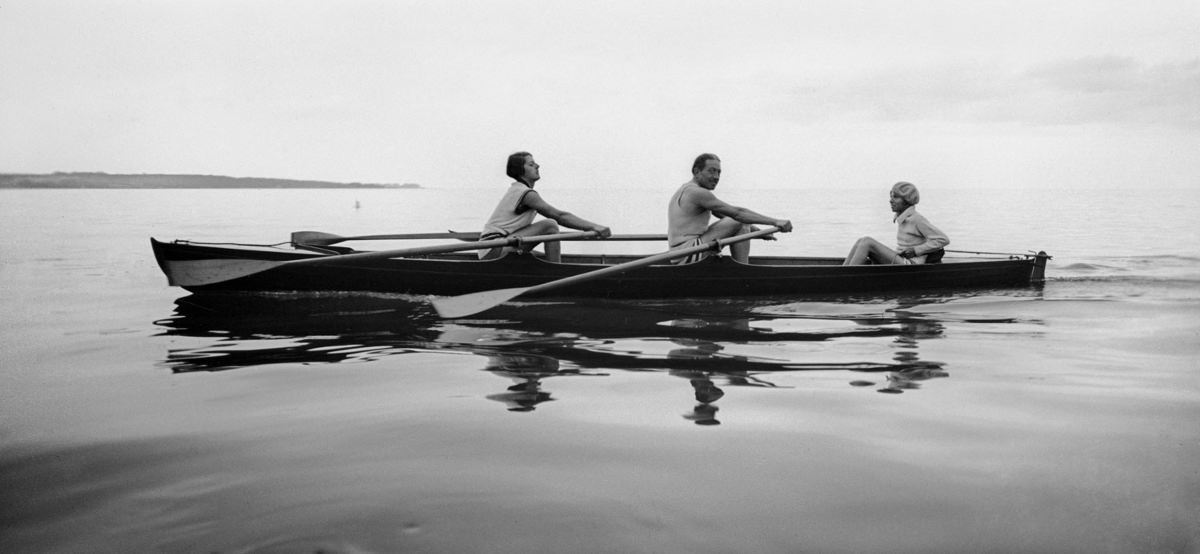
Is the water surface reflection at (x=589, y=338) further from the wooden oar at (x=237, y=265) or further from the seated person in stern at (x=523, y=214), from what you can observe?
the seated person in stern at (x=523, y=214)

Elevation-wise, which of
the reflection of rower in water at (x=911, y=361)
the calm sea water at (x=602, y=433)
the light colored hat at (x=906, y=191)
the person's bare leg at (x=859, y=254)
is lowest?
the calm sea water at (x=602, y=433)

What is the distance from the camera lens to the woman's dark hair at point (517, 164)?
10242mm

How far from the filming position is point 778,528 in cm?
336

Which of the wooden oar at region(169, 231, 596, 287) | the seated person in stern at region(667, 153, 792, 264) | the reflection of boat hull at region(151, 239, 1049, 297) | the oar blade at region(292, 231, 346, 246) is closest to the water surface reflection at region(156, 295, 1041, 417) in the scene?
the reflection of boat hull at region(151, 239, 1049, 297)

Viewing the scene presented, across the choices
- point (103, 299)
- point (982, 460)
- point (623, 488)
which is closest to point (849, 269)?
point (982, 460)

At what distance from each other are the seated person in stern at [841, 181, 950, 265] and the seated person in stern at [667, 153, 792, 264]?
57.9 inches

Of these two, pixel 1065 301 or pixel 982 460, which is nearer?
pixel 982 460

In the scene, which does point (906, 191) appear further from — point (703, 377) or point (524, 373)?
point (524, 373)

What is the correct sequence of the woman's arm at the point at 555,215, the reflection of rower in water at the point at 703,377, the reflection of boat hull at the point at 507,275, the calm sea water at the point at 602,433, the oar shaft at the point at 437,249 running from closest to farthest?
1. the calm sea water at the point at 602,433
2. the reflection of rower in water at the point at 703,377
3. the oar shaft at the point at 437,249
4. the reflection of boat hull at the point at 507,275
5. the woman's arm at the point at 555,215

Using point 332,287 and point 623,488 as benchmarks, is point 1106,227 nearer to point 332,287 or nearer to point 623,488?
point 332,287

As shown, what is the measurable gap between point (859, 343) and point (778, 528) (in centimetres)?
446

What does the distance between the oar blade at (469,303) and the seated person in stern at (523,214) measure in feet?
4.53

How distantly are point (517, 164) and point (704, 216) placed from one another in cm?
227

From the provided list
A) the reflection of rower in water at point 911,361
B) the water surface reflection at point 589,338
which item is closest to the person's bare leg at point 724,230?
the water surface reflection at point 589,338
